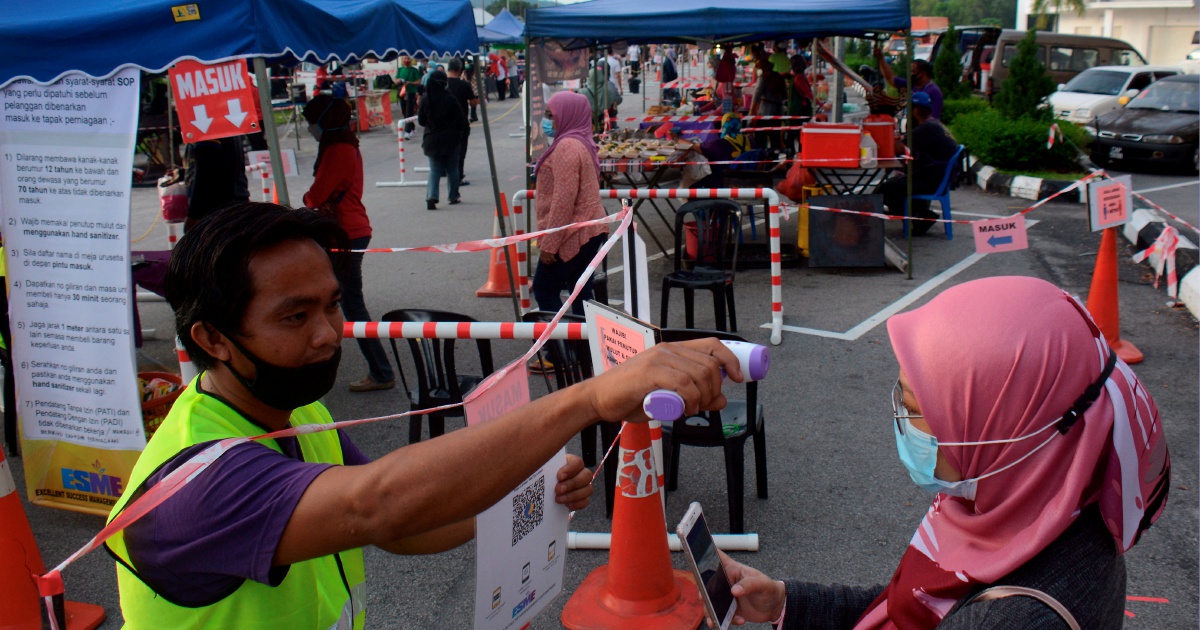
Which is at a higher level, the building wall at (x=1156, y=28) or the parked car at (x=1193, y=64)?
the building wall at (x=1156, y=28)

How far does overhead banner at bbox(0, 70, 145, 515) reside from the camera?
443 centimetres

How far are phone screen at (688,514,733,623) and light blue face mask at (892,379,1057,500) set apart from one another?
460 millimetres

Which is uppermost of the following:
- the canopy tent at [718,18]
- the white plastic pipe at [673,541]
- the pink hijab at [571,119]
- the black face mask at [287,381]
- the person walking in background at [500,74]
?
the person walking in background at [500,74]

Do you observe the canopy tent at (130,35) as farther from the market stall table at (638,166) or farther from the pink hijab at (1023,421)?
the market stall table at (638,166)

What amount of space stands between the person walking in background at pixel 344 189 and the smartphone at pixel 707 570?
4.70 metres

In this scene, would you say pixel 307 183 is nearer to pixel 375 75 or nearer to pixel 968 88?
pixel 375 75

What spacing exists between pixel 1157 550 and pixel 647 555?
250cm

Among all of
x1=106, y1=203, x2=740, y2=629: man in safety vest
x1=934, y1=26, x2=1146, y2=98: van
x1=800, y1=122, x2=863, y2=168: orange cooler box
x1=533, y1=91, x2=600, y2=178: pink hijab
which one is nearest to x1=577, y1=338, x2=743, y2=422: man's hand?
x1=106, y1=203, x2=740, y2=629: man in safety vest

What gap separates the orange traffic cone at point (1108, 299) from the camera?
6574 mm

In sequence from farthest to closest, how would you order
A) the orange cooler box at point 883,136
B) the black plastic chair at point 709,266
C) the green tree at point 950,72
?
1. the green tree at point 950,72
2. the orange cooler box at point 883,136
3. the black plastic chair at point 709,266

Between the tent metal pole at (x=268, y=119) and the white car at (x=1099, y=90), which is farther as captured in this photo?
the white car at (x=1099, y=90)

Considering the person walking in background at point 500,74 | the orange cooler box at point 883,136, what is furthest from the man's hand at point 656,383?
the person walking in background at point 500,74

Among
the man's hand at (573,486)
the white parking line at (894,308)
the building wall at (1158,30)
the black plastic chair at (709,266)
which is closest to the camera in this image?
the man's hand at (573,486)

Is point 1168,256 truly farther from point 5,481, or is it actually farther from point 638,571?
point 5,481
